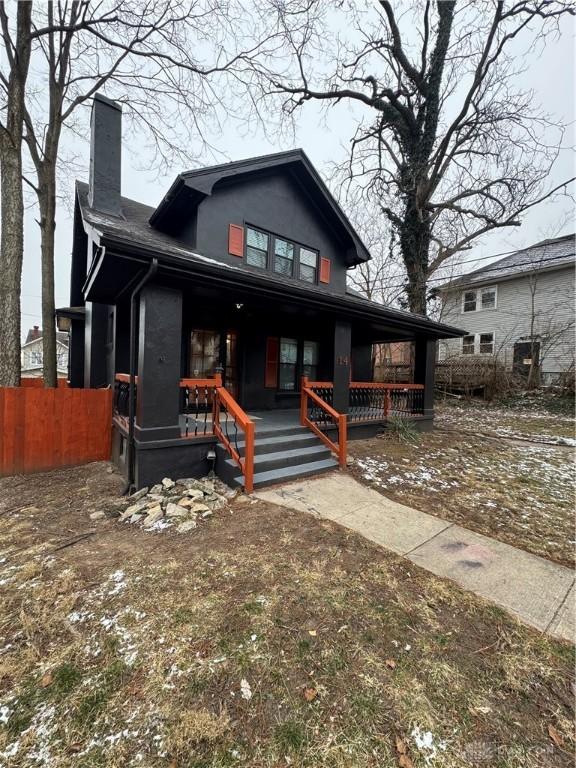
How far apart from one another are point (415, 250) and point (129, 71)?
1179 cm

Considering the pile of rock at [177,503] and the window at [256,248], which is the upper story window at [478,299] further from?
the pile of rock at [177,503]

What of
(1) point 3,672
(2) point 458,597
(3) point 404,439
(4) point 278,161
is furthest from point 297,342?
(1) point 3,672

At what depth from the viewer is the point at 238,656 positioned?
1.91m

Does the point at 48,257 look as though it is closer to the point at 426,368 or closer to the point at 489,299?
the point at 426,368

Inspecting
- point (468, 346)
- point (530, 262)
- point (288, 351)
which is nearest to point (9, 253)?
point (288, 351)

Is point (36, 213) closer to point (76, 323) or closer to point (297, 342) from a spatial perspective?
point (76, 323)

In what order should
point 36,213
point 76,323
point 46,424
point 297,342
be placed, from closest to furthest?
point 46,424 → point 297,342 → point 36,213 → point 76,323

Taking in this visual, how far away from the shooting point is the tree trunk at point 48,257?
8.64 m

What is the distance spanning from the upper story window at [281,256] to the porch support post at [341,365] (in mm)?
2553

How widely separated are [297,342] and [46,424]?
6048 mm

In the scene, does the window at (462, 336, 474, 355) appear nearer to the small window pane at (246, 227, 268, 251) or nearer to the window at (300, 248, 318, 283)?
the window at (300, 248, 318, 283)

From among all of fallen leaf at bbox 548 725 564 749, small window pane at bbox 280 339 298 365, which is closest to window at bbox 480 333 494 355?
small window pane at bbox 280 339 298 365

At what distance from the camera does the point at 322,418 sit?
639 cm

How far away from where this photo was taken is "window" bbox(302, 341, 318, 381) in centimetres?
946
